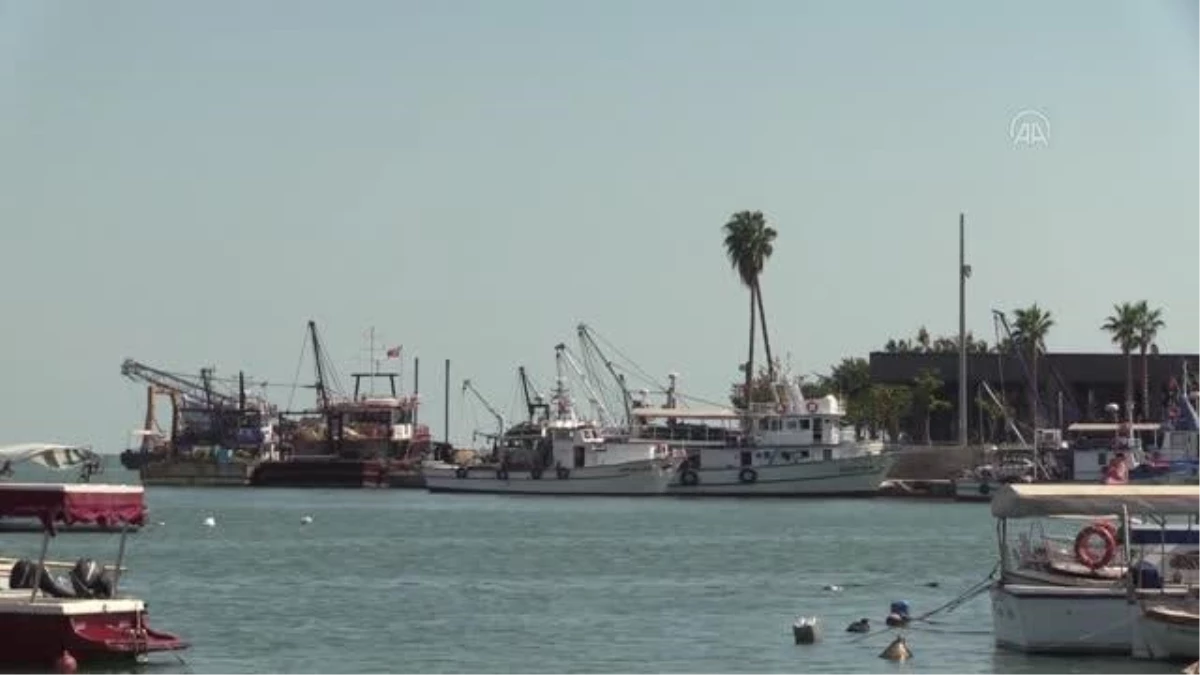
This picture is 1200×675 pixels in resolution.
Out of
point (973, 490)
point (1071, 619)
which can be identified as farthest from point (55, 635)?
point (973, 490)

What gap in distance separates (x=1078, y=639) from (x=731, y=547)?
182ft

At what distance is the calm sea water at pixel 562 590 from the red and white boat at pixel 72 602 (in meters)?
2.27

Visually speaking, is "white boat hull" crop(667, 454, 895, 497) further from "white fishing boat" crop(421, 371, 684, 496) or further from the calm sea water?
the calm sea water

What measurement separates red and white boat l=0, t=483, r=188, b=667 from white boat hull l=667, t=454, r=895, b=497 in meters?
119

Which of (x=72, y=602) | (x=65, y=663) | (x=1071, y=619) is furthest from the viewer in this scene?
(x=1071, y=619)

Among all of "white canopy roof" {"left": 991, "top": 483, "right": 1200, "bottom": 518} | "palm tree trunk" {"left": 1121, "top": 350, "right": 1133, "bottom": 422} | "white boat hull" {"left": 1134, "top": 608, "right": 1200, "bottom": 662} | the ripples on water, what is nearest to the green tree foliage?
"palm tree trunk" {"left": 1121, "top": 350, "right": 1133, "bottom": 422}

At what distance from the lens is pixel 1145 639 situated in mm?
49000

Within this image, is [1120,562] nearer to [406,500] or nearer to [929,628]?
[929,628]

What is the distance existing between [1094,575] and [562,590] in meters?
28.7

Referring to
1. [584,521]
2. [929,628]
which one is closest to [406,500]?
[584,521]

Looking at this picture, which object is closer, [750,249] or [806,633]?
[806,633]

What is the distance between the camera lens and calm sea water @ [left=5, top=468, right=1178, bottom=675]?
55156 mm

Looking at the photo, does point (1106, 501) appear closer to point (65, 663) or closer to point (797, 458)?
point (65, 663)

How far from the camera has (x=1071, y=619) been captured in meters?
50.9
